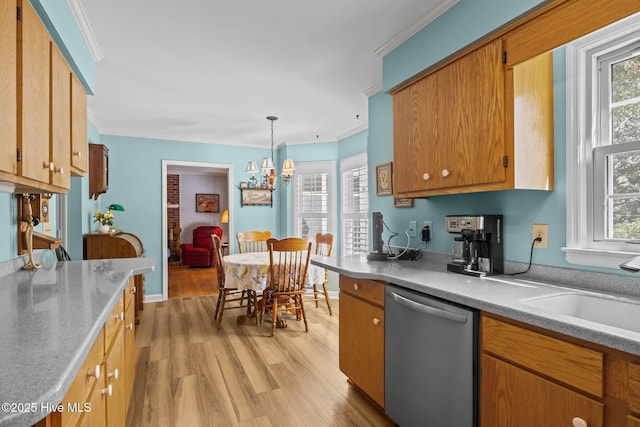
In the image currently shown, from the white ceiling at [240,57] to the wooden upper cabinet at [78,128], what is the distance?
1.30ft

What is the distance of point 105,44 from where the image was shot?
2525 mm

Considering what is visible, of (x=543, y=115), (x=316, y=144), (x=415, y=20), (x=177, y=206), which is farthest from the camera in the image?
(x=177, y=206)

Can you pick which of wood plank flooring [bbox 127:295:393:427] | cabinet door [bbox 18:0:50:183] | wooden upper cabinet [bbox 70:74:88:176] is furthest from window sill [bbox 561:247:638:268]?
wooden upper cabinet [bbox 70:74:88:176]

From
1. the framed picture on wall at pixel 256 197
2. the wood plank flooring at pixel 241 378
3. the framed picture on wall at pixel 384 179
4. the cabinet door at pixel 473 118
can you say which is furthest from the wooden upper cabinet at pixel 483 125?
the framed picture on wall at pixel 256 197

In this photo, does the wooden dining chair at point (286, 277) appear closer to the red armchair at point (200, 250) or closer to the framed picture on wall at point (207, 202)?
the red armchair at point (200, 250)

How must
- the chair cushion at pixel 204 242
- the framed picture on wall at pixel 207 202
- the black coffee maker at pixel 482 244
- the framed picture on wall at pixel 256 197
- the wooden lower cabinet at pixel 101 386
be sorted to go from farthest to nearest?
the framed picture on wall at pixel 207 202 → the chair cushion at pixel 204 242 → the framed picture on wall at pixel 256 197 → the black coffee maker at pixel 482 244 → the wooden lower cabinet at pixel 101 386

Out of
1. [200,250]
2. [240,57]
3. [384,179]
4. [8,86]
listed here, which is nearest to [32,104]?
[8,86]

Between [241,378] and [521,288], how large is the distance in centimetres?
203

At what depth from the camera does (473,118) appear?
1848 mm

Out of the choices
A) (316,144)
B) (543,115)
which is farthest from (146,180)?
(543,115)

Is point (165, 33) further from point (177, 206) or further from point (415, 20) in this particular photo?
point (177, 206)

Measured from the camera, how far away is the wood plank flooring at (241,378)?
2.14 metres

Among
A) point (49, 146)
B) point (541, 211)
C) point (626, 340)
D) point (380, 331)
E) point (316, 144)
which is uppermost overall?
point (316, 144)

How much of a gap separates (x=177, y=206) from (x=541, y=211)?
8479 millimetres
